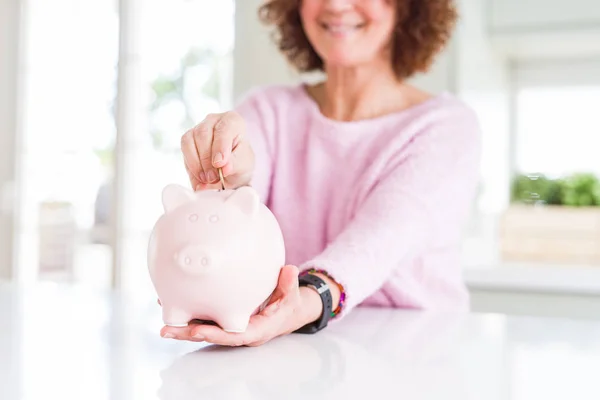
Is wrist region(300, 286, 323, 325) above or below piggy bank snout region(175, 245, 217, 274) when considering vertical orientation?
below

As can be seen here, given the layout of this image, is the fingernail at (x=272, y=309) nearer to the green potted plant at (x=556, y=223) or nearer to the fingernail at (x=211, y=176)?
the fingernail at (x=211, y=176)

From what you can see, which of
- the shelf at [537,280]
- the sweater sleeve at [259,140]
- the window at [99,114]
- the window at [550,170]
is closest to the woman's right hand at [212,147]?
the sweater sleeve at [259,140]

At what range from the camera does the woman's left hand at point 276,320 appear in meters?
0.64

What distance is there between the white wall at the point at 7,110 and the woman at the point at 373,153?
2565mm

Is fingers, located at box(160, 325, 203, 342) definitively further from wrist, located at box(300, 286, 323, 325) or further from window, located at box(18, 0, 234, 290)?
window, located at box(18, 0, 234, 290)

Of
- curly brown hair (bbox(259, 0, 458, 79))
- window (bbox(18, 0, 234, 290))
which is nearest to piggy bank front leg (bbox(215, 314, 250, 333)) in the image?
curly brown hair (bbox(259, 0, 458, 79))

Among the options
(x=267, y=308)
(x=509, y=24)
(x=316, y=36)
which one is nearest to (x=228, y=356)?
(x=267, y=308)

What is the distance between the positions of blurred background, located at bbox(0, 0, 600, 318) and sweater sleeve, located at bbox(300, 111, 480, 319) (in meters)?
0.90

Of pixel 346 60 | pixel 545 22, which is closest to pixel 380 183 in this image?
pixel 346 60

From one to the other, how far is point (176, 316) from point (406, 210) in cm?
44

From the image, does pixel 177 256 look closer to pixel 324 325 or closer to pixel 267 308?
pixel 267 308

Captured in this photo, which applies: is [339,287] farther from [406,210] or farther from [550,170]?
[550,170]

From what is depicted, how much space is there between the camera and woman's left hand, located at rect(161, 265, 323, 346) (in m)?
0.64

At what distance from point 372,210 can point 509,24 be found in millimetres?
1738
